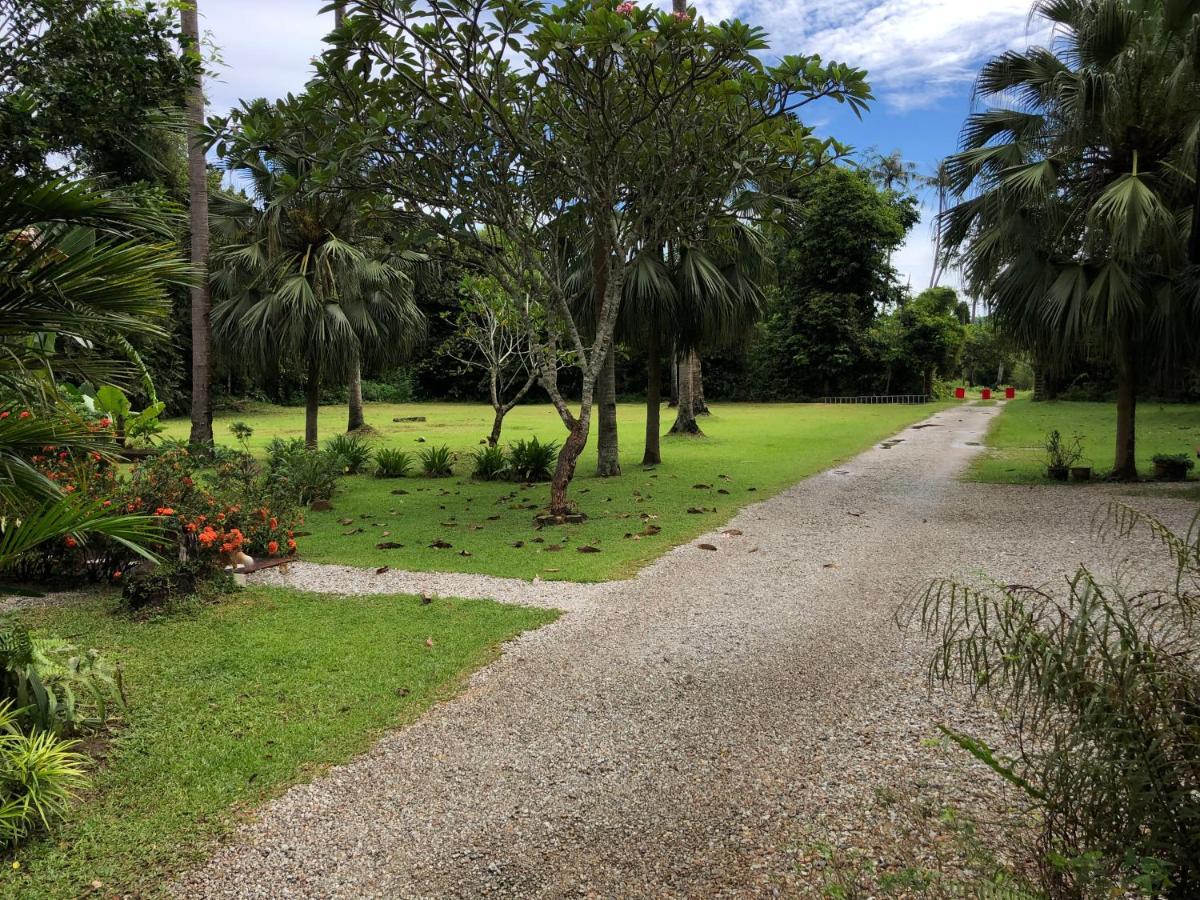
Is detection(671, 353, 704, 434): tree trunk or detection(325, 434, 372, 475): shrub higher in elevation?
detection(671, 353, 704, 434): tree trunk

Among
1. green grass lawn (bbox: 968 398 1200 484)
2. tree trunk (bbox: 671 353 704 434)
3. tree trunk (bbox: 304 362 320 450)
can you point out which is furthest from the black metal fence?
tree trunk (bbox: 304 362 320 450)

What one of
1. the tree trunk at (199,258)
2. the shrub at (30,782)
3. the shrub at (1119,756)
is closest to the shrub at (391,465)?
the tree trunk at (199,258)

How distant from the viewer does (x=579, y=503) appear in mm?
10742

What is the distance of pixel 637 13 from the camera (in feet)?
24.0

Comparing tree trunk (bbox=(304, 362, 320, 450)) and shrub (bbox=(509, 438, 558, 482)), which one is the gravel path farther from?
tree trunk (bbox=(304, 362, 320, 450))

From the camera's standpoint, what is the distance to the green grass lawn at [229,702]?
2.75 metres

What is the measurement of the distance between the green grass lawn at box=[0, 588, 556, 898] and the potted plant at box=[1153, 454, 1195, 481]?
433 inches

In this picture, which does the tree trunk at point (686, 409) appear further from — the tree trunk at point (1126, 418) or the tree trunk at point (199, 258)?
the tree trunk at point (199, 258)

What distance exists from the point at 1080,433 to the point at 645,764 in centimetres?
2159

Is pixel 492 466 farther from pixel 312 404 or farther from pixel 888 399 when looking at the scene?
pixel 888 399

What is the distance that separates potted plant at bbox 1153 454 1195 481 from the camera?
38.3 feet

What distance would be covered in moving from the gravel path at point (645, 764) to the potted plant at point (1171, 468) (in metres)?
7.34

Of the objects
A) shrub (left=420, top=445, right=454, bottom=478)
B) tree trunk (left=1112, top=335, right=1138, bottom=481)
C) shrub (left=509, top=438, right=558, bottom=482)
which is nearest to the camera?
tree trunk (left=1112, top=335, right=1138, bottom=481)

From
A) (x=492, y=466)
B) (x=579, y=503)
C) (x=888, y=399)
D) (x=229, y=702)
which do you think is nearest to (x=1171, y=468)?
(x=579, y=503)
